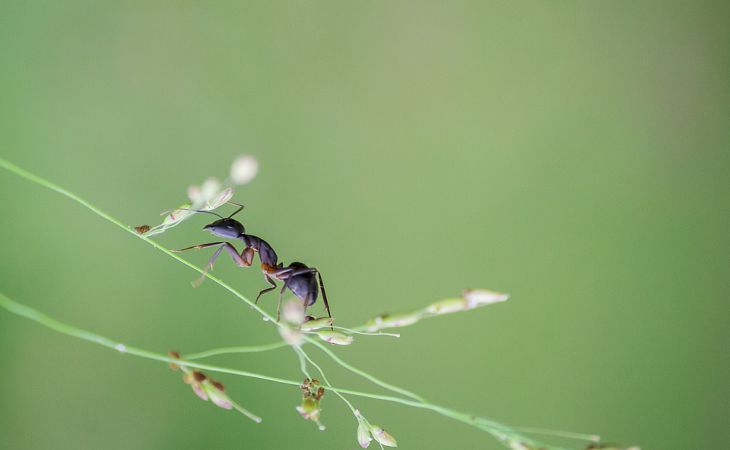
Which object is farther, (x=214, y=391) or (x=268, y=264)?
(x=268, y=264)

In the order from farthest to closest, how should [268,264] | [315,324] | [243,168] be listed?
[268,264]
[315,324]
[243,168]

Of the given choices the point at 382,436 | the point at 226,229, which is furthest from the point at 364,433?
the point at 226,229

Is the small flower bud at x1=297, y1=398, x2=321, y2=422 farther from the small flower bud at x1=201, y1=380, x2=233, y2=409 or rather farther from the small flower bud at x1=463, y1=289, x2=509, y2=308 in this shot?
the small flower bud at x1=463, y1=289, x2=509, y2=308

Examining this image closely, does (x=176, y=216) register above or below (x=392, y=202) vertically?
below

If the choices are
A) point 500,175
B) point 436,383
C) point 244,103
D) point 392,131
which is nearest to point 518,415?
point 436,383

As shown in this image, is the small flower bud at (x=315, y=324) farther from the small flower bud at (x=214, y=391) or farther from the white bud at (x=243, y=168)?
the white bud at (x=243, y=168)

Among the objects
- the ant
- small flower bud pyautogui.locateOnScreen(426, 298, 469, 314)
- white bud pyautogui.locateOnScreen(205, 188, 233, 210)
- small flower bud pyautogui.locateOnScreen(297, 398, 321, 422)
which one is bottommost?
small flower bud pyautogui.locateOnScreen(297, 398, 321, 422)

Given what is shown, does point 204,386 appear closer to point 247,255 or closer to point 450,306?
point 450,306

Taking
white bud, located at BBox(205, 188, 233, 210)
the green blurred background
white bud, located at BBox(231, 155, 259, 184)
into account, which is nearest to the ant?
white bud, located at BBox(205, 188, 233, 210)

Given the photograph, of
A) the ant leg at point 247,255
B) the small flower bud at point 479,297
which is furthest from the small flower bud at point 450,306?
the ant leg at point 247,255

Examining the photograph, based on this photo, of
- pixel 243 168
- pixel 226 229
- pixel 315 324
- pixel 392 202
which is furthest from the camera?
pixel 392 202
